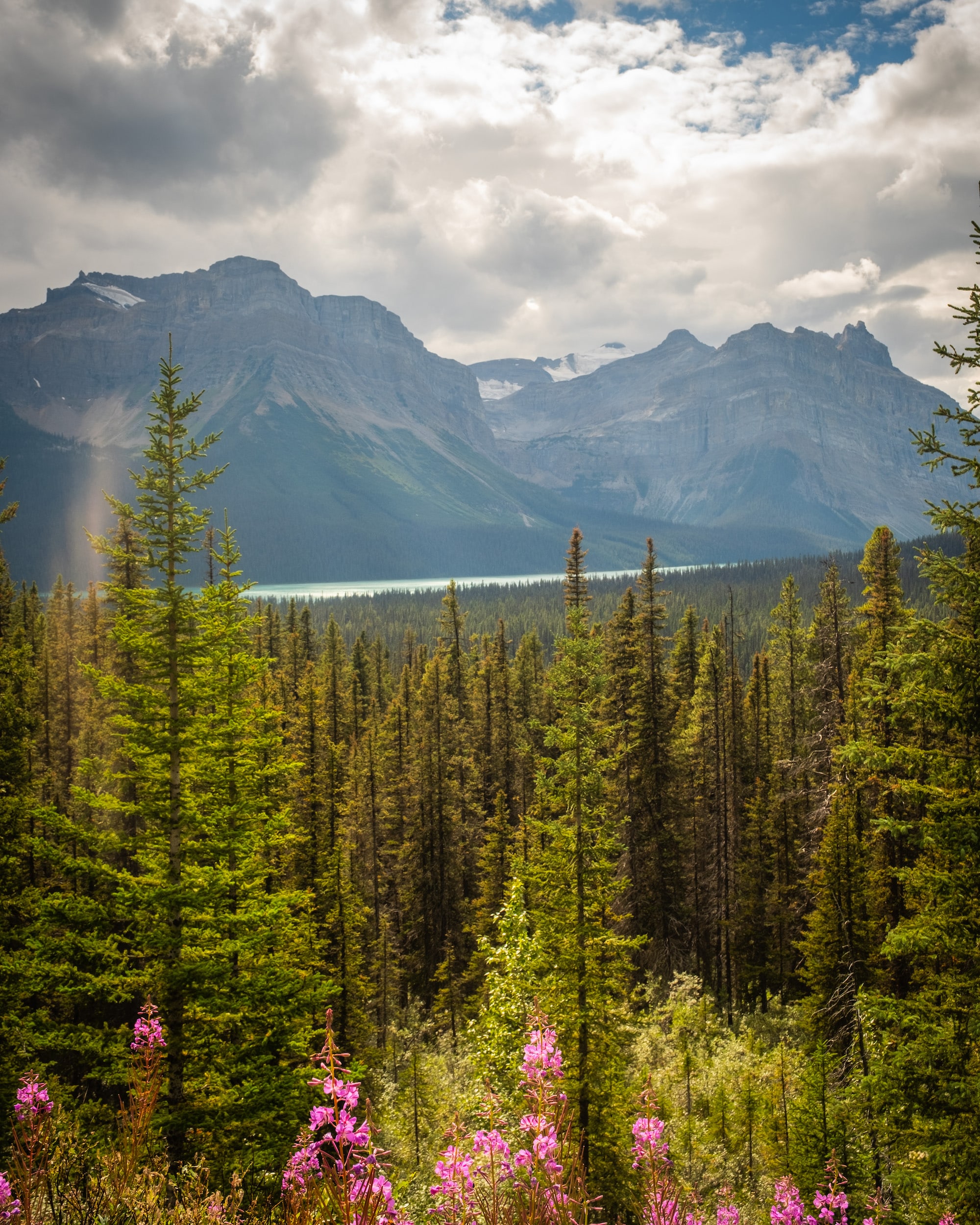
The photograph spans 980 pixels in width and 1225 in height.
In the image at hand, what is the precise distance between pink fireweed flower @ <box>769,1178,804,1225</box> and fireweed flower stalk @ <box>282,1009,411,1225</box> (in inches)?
154

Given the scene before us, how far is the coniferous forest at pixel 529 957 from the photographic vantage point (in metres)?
5.50

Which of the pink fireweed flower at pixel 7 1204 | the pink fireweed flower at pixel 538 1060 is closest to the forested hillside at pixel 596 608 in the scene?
the pink fireweed flower at pixel 7 1204

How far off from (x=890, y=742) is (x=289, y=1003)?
15914 millimetres

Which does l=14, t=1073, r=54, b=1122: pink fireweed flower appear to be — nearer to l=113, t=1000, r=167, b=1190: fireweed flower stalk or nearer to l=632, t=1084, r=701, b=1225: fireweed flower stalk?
l=113, t=1000, r=167, b=1190: fireweed flower stalk

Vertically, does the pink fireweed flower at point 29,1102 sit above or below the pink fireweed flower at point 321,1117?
below

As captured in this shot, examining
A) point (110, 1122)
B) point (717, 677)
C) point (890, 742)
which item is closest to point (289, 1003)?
point (110, 1122)

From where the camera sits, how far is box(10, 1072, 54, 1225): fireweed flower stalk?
388cm

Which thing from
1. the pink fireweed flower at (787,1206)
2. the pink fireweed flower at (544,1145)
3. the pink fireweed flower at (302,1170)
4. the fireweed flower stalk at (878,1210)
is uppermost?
the pink fireweed flower at (544,1145)

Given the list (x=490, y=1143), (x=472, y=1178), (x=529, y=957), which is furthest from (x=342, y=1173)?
(x=529, y=957)

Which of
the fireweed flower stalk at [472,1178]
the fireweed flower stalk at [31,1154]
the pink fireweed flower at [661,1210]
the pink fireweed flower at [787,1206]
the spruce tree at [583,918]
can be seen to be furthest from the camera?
the spruce tree at [583,918]

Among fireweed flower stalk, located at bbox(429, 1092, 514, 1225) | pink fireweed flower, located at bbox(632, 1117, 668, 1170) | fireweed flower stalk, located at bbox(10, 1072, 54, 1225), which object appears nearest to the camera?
fireweed flower stalk, located at bbox(429, 1092, 514, 1225)

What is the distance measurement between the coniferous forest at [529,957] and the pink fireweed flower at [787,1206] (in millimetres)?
41

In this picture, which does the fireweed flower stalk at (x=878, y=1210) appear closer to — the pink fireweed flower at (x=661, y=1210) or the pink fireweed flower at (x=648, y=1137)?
the pink fireweed flower at (x=648, y=1137)

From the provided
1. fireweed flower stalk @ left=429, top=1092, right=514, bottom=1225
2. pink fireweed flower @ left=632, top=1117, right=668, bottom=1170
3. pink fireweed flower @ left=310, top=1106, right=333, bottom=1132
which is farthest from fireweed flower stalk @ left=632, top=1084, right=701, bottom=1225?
pink fireweed flower @ left=310, top=1106, right=333, bottom=1132
